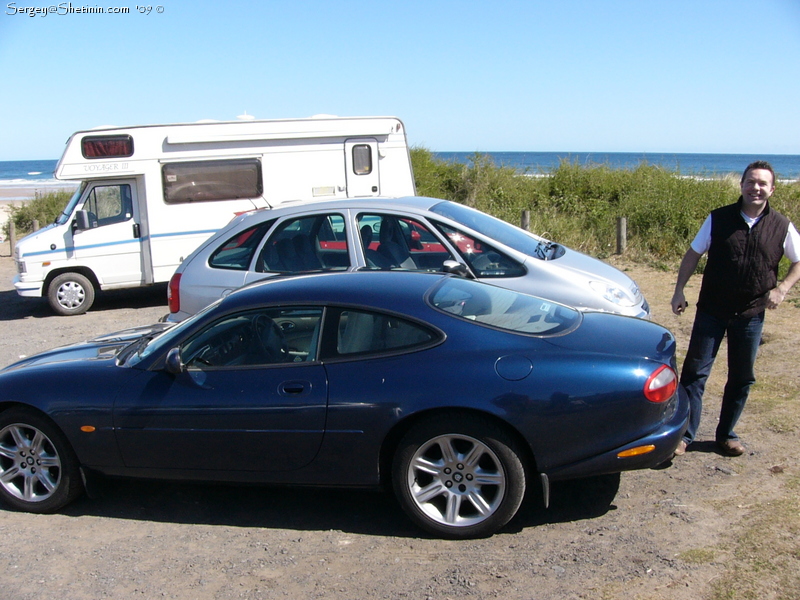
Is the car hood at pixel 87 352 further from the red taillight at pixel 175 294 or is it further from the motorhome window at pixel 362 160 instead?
the motorhome window at pixel 362 160

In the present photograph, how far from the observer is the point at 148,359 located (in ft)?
15.2

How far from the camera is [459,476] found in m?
4.11

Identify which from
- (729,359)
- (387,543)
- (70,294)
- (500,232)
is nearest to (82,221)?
(70,294)

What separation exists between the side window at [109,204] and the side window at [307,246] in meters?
5.77

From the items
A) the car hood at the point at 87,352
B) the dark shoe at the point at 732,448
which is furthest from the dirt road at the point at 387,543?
the car hood at the point at 87,352

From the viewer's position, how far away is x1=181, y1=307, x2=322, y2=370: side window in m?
4.43

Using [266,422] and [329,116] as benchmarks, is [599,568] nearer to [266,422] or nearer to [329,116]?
[266,422]

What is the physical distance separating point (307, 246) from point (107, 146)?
601cm

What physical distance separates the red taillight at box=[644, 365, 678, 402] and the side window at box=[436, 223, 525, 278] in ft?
8.07

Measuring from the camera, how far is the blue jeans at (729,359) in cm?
495

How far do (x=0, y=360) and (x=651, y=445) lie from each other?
7.86m

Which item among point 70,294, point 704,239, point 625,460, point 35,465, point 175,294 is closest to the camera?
point 625,460

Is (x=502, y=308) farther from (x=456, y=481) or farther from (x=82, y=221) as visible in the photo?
(x=82, y=221)

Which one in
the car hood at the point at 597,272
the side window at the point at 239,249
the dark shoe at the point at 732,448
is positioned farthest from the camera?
the side window at the point at 239,249
